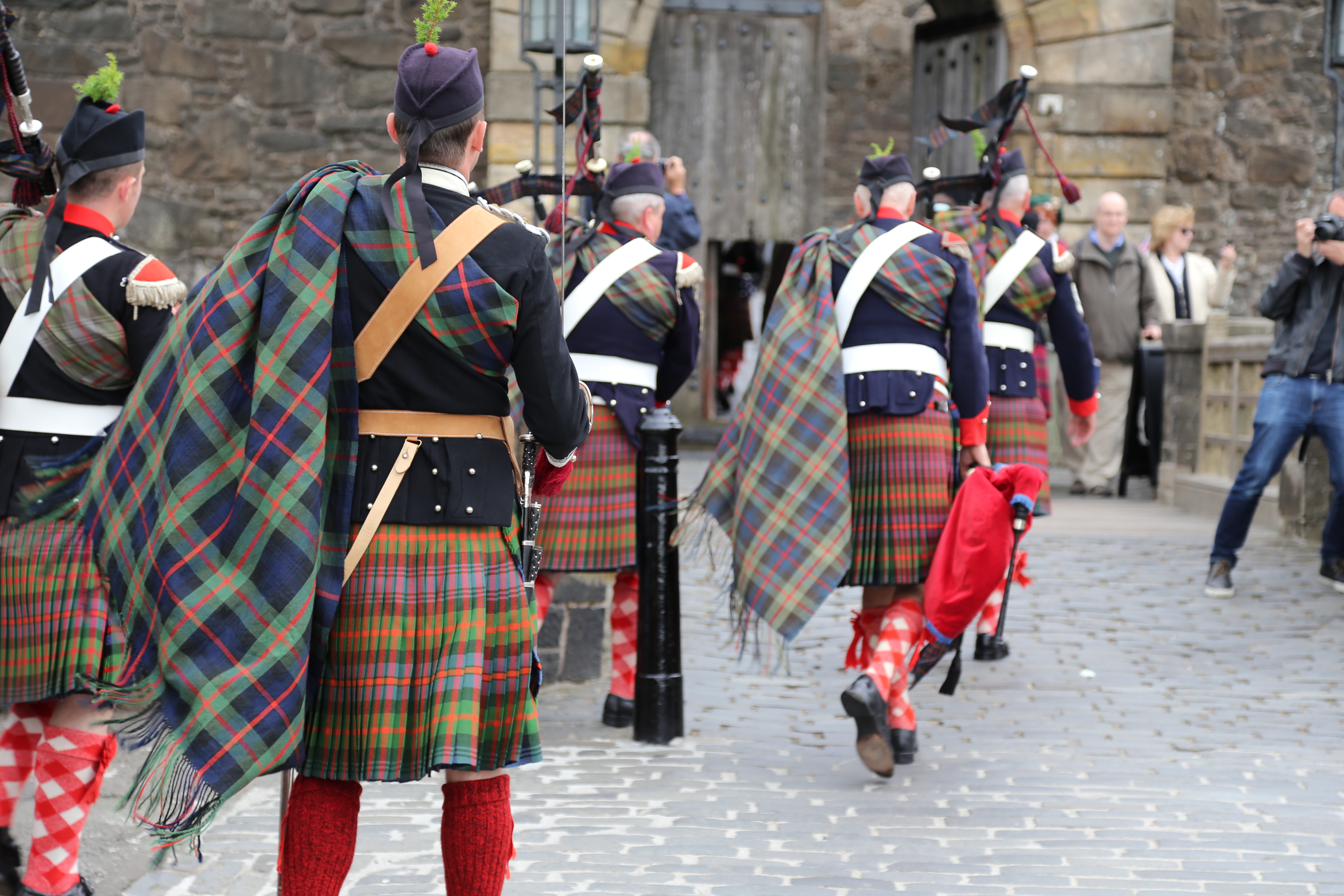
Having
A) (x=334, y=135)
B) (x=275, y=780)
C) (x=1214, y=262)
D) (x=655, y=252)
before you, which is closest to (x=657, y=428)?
(x=655, y=252)

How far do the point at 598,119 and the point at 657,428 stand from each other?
3.39 ft

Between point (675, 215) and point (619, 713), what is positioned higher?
point (675, 215)

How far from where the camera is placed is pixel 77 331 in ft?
11.2

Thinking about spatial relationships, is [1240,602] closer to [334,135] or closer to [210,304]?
[210,304]

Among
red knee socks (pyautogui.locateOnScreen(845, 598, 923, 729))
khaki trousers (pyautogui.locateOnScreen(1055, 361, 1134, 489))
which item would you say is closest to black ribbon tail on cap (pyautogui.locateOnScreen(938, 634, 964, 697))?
red knee socks (pyautogui.locateOnScreen(845, 598, 923, 729))

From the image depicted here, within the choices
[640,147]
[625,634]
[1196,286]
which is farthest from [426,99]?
[1196,286]

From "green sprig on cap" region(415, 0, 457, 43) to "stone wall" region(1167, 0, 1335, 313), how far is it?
10.6 meters

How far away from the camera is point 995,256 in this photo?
577 cm

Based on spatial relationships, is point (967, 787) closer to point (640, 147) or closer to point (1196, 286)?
point (640, 147)

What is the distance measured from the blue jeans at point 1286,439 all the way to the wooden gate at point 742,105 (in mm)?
5557

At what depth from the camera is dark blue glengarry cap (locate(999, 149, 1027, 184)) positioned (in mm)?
5863

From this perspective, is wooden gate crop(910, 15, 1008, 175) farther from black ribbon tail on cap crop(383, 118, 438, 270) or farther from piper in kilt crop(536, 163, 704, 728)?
black ribbon tail on cap crop(383, 118, 438, 270)

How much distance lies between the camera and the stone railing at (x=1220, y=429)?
320 inches

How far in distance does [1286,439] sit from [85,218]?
17.0ft
